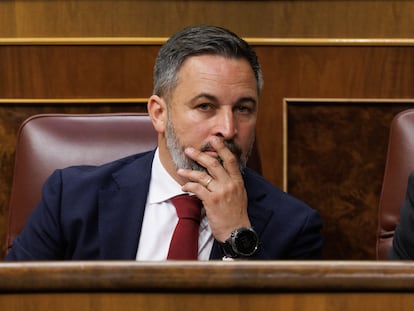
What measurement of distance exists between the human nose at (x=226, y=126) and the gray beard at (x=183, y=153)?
0.01 metres

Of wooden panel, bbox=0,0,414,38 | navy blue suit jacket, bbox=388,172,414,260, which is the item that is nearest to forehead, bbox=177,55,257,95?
navy blue suit jacket, bbox=388,172,414,260

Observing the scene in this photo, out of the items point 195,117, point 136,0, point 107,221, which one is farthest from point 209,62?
point 136,0

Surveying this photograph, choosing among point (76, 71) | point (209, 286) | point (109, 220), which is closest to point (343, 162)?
point (76, 71)

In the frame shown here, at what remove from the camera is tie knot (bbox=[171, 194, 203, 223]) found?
1.03 m

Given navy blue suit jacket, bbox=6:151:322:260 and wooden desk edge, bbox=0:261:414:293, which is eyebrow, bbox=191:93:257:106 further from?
wooden desk edge, bbox=0:261:414:293

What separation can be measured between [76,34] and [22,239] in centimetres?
67

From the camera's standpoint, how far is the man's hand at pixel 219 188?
1.00 m

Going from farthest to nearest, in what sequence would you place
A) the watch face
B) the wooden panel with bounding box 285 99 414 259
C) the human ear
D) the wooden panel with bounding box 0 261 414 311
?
the wooden panel with bounding box 285 99 414 259 → the human ear → the watch face → the wooden panel with bounding box 0 261 414 311

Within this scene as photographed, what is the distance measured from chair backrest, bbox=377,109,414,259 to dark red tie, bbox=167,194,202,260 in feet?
0.93

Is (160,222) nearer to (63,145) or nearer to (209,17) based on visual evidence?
(63,145)

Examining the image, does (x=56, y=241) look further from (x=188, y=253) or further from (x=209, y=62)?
(x=209, y=62)

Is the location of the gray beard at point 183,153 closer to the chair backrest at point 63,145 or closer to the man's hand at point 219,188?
the man's hand at point 219,188

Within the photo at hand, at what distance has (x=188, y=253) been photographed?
3.25 ft

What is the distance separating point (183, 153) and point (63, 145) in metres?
0.21
